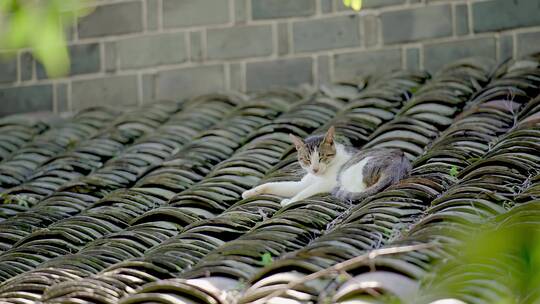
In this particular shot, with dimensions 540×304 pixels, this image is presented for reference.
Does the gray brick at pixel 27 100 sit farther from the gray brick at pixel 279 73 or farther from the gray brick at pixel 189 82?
the gray brick at pixel 279 73

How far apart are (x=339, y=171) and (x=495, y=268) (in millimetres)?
2688

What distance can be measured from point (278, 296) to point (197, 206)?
7.24ft

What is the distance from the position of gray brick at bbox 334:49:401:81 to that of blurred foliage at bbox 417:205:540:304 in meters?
4.48

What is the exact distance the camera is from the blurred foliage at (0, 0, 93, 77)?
2539 millimetres

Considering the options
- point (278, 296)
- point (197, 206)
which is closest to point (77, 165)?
point (197, 206)

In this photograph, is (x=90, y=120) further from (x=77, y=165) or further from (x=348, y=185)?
(x=348, y=185)

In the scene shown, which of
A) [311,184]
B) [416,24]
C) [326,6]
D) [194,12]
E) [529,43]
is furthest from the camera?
[194,12]

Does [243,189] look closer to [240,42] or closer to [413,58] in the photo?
[413,58]

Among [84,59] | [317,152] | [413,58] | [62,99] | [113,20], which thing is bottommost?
[317,152]

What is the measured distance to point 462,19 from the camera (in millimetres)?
8672

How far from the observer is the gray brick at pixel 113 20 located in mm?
9742

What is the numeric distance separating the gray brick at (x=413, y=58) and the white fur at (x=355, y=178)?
2.81 metres

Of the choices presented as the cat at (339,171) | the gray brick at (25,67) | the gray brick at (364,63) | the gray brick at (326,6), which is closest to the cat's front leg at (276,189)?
the cat at (339,171)

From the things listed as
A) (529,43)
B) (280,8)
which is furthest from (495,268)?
(280,8)
